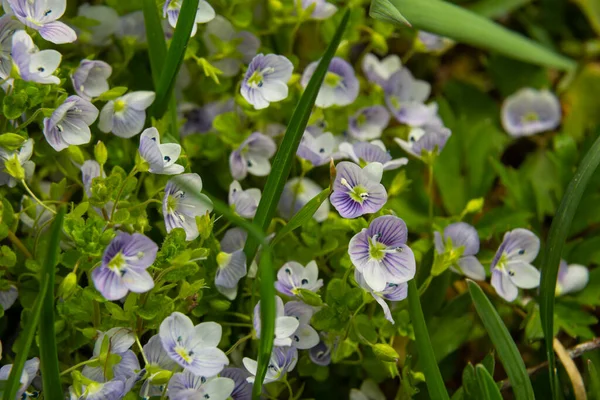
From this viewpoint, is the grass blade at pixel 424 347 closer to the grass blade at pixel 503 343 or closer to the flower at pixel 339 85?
the grass blade at pixel 503 343

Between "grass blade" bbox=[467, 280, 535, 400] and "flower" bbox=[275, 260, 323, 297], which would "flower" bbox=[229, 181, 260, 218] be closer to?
"flower" bbox=[275, 260, 323, 297]

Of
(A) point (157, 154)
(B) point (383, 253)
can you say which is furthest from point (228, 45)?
(B) point (383, 253)

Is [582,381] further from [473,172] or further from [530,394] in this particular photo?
[473,172]

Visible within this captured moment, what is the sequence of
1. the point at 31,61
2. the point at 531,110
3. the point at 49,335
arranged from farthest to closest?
the point at 531,110
the point at 31,61
the point at 49,335

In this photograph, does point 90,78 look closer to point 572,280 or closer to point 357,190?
point 357,190

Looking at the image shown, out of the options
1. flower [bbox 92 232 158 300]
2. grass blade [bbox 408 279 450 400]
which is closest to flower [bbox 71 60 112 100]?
A: flower [bbox 92 232 158 300]

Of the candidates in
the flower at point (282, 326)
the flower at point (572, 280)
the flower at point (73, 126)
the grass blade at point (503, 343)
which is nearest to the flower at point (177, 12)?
the flower at point (73, 126)
